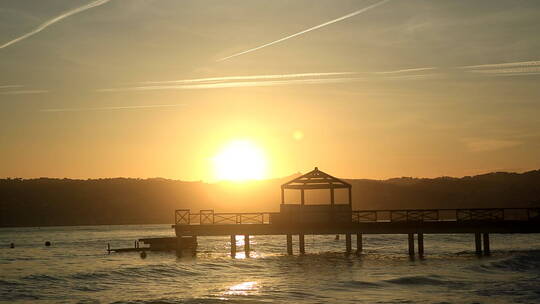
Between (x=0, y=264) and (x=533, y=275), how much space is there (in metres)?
51.7

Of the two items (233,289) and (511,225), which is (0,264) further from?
(511,225)

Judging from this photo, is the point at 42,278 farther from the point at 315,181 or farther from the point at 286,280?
the point at 315,181

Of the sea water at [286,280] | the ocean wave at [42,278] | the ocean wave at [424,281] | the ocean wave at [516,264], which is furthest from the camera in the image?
the ocean wave at [42,278]

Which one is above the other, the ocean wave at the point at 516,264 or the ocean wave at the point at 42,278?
the ocean wave at the point at 516,264

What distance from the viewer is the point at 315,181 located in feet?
170

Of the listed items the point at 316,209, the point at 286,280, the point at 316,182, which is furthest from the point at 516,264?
the point at 286,280

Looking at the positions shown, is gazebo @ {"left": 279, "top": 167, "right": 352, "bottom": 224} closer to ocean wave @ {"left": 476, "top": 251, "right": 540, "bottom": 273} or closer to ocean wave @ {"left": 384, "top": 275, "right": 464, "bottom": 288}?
ocean wave @ {"left": 476, "top": 251, "right": 540, "bottom": 273}

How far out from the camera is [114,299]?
3594cm

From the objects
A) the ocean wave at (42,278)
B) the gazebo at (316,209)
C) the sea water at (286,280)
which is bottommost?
the ocean wave at (42,278)

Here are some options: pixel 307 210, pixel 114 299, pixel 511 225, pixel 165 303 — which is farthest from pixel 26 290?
pixel 511 225

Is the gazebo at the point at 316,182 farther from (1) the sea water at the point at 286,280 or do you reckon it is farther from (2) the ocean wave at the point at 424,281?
(2) the ocean wave at the point at 424,281

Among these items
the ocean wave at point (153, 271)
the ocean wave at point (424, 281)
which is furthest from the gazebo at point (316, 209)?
the ocean wave at point (424, 281)

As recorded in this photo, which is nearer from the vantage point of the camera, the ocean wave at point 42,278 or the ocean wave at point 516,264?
the ocean wave at point 516,264

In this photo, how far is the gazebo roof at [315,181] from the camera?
168 ft
